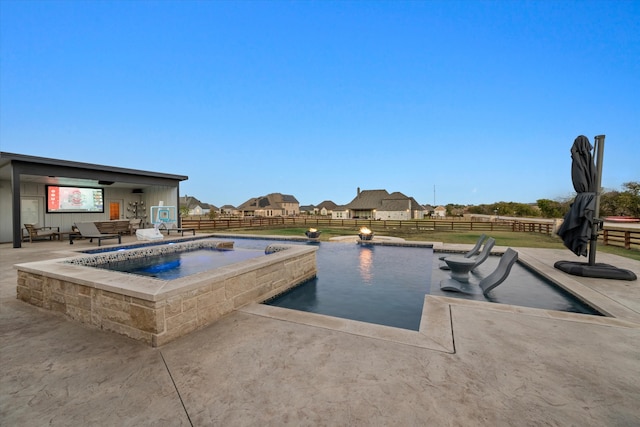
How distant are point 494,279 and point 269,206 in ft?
206

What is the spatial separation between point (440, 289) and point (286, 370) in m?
4.80

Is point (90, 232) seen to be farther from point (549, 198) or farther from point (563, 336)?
point (549, 198)

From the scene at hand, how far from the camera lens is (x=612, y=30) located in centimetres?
1520

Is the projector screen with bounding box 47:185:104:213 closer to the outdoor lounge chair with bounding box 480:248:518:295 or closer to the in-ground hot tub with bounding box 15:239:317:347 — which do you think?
the in-ground hot tub with bounding box 15:239:317:347

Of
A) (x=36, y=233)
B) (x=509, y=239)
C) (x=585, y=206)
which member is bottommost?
(x=509, y=239)

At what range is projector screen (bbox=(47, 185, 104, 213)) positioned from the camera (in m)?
14.3

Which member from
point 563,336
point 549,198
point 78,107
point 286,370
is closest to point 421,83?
point 563,336

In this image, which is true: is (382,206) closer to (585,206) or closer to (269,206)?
(269,206)

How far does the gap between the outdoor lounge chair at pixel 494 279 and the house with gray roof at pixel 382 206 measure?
41525 mm

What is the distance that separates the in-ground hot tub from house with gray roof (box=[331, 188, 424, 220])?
4417 centimetres

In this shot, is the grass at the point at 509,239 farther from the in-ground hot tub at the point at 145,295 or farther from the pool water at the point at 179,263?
A: the in-ground hot tub at the point at 145,295

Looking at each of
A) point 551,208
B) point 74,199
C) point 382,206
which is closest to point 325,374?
point 74,199

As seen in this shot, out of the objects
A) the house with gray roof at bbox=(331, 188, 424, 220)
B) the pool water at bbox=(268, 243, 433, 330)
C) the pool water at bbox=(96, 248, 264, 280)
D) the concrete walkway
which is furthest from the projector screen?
the house with gray roof at bbox=(331, 188, 424, 220)

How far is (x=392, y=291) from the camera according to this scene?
6.21m
